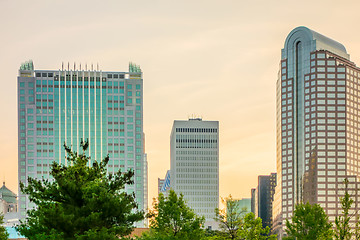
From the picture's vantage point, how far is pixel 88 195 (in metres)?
45.9

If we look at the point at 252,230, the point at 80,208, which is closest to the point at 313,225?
the point at 252,230

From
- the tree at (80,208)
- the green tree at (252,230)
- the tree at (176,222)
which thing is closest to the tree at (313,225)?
the green tree at (252,230)

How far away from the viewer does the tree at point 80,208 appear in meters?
45.5

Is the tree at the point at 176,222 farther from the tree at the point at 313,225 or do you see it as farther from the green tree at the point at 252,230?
the tree at the point at 313,225

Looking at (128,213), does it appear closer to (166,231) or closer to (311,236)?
(166,231)

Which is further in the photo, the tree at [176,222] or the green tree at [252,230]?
the green tree at [252,230]

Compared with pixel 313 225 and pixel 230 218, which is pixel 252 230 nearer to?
pixel 230 218

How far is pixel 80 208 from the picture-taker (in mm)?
47438

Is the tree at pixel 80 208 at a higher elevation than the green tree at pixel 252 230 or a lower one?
higher

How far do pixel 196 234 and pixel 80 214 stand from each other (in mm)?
18638

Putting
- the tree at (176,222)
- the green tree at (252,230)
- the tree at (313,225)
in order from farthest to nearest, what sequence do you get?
the tree at (313,225) < the green tree at (252,230) < the tree at (176,222)

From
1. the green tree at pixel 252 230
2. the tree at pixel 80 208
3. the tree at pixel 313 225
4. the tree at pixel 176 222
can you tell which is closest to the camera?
the tree at pixel 80 208

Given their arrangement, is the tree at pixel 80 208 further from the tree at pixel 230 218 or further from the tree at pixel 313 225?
the tree at pixel 313 225

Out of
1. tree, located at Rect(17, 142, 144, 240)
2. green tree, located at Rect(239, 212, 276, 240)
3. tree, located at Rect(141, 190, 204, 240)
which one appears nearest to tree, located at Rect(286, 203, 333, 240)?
green tree, located at Rect(239, 212, 276, 240)
